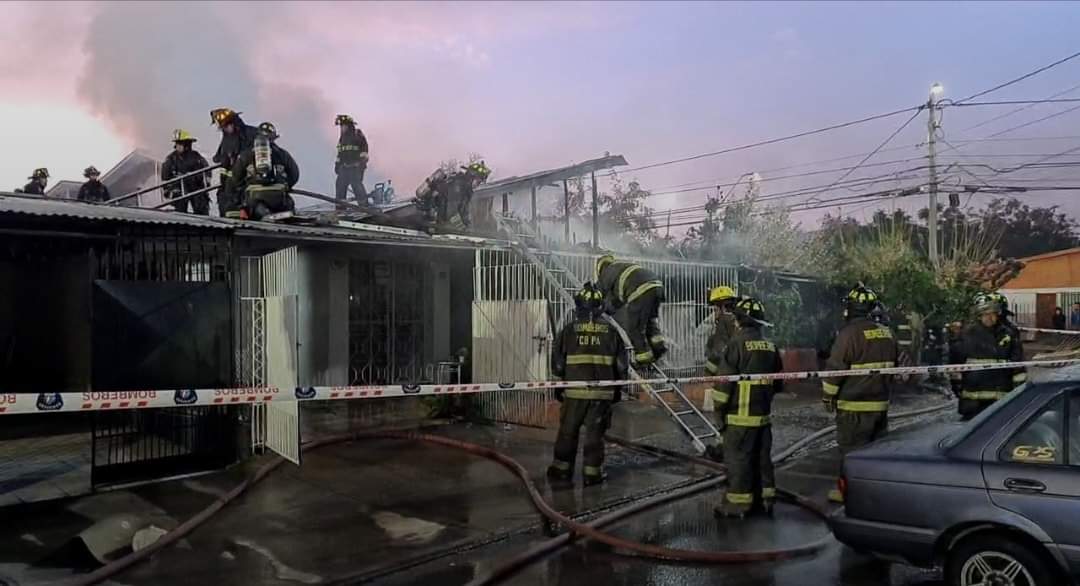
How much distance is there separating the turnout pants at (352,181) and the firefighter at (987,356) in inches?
354

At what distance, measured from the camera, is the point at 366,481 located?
23.7ft

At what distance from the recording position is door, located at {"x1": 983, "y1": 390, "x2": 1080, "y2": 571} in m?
3.56

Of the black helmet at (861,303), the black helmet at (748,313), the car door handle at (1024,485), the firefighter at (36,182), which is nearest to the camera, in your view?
the car door handle at (1024,485)

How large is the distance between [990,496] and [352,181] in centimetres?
1077

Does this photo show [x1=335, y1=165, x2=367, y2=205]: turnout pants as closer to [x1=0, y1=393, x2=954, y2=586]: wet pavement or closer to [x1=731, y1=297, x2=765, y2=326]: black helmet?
[x1=0, y1=393, x2=954, y2=586]: wet pavement

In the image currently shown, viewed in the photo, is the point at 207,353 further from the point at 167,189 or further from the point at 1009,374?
the point at 1009,374

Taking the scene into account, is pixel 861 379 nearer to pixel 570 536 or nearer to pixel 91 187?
pixel 570 536

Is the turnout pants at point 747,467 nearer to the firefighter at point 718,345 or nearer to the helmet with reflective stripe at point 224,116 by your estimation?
the firefighter at point 718,345

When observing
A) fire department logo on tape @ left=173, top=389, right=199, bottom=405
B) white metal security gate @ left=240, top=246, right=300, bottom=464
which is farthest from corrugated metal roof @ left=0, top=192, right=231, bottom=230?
fire department logo on tape @ left=173, top=389, right=199, bottom=405

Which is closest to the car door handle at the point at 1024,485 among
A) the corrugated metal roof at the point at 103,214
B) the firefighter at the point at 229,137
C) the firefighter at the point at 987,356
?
the firefighter at the point at 987,356

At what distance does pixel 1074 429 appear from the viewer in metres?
3.72

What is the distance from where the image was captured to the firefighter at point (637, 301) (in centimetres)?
791

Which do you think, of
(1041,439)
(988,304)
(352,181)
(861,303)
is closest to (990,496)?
(1041,439)

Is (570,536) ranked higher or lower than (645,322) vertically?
lower
